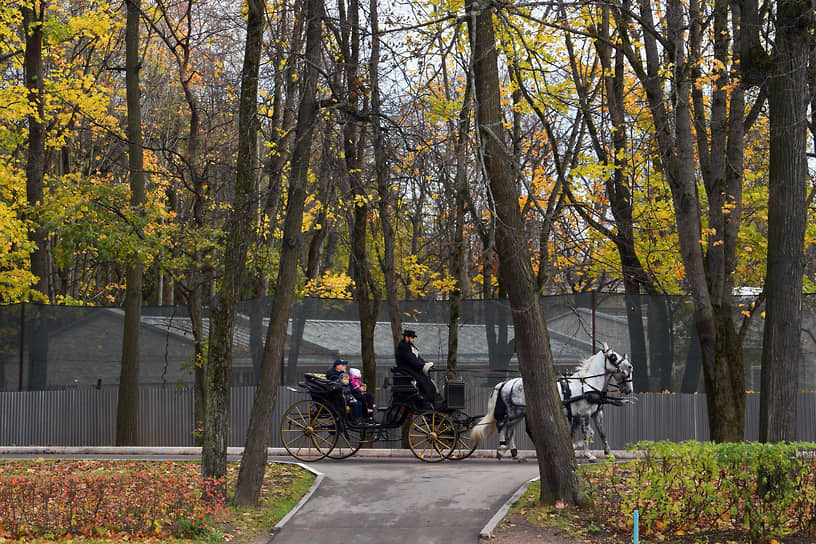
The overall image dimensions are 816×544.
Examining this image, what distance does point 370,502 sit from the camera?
13.4 meters

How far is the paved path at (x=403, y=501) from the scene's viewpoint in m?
11.7

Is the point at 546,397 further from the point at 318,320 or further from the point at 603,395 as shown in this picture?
the point at 318,320

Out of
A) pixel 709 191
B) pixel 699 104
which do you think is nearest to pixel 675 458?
pixel 709 191

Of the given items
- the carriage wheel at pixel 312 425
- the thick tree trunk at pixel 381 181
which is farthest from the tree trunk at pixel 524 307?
the carriage wheel at pixel 312 425

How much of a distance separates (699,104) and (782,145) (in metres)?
7.73

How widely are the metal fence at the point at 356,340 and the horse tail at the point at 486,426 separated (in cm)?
276

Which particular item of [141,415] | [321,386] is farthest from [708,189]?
[141,415]

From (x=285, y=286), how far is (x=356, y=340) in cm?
853

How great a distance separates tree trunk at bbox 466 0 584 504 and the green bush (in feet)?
4.41

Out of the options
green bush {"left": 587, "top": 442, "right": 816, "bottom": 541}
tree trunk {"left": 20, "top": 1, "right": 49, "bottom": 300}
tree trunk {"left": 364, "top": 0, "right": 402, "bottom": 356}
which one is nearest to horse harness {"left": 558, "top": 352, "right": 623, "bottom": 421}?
tree trunk {"left": 364, "top": 0, "right": 402, "bottom": 356}

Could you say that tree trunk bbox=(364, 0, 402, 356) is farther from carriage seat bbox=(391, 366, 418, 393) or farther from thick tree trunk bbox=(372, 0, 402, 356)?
carriage seat bbox=(391, 366, 418, 393)

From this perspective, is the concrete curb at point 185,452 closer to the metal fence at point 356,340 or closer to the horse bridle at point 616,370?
the horse bridle at point 616,370

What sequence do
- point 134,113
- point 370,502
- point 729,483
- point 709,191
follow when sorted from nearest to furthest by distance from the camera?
1. point 729,483
2. point 370,502
3. point 709,191
4. point 134,113

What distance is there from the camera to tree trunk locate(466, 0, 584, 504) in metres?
12.6
